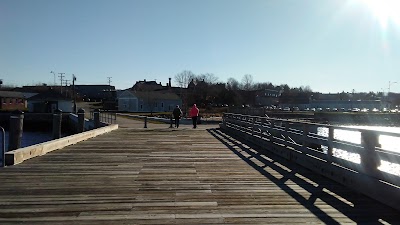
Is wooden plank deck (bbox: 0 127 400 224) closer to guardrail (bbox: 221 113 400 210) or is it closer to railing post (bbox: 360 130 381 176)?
guardrail (bbox: 221 113 400 210)

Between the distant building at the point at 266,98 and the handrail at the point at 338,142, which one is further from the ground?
the distant building at the point at 266,98

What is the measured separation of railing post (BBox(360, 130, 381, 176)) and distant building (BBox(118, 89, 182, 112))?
85706 millimetres

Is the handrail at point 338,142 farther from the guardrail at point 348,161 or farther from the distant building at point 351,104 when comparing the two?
the distant building at point 351,104

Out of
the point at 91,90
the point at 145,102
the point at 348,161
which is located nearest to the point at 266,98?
the point at 145,102

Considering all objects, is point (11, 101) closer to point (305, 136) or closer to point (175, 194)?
point (305, 136)

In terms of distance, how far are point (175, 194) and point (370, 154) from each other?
11.5ft

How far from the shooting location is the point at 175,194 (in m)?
7.13

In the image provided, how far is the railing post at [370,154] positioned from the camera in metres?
7.00

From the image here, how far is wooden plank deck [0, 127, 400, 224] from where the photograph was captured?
5.68m

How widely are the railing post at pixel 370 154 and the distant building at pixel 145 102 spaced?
8571 cm

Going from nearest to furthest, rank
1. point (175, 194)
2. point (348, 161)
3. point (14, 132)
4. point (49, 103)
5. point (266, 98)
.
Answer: point (175, 194) < point (348, 161) < point (14, 132) < point (49, 103) < point (266, 98)

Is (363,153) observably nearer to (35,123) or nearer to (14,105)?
(35,123)

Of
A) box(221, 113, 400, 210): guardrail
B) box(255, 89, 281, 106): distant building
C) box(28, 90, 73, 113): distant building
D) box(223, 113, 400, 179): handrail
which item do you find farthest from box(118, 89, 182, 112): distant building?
box(221, 113, 400, 210): guardrail

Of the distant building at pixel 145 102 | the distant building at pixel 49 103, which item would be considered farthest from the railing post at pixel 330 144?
the distant building at pixel 145 102
